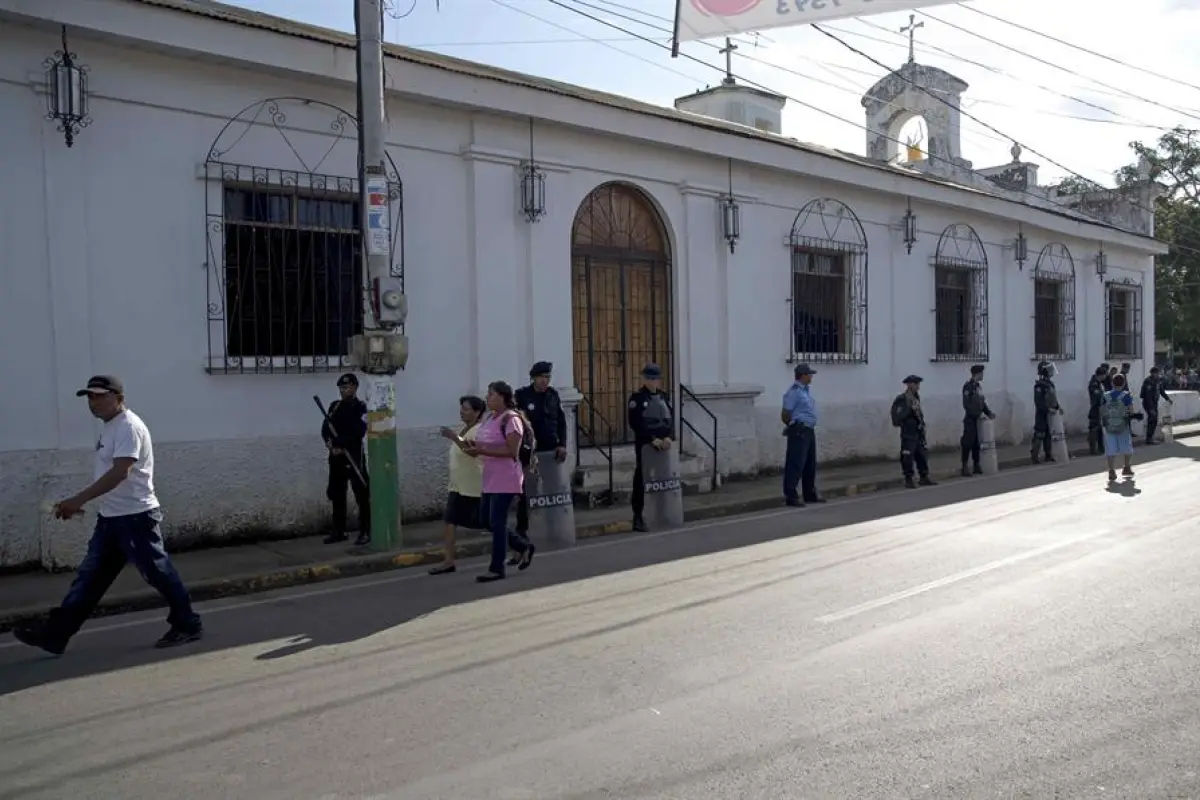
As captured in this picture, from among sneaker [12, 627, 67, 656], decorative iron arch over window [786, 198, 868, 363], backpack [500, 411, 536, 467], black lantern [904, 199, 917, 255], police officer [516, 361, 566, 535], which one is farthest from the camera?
black lantern [904, 199, 917, 255]

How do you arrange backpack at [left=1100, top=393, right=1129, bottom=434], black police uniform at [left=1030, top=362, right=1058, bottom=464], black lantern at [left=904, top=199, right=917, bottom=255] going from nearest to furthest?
backpack at [left=1100, top=393, right=1129, bottom=434]
black police uniform at [left=1030, top=362, right=1058, bottom=464]
black lantern at [left=904, top=199, right=917, bottom=255]

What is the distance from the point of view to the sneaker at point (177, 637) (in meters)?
6.84

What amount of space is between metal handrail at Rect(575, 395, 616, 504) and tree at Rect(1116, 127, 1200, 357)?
34.7 m

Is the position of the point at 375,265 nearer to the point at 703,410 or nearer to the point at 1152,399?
the point at 703,410

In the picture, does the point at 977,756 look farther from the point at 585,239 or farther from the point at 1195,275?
the point at 1195,275

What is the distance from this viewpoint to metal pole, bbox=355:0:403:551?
959cm

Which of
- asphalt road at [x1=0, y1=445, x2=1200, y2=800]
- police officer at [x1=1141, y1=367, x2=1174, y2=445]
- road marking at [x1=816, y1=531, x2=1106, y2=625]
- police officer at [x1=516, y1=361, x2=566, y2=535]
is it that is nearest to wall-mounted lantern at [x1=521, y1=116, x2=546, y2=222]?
police officer at [x1=516, y1=361, x2=566, y2=535]

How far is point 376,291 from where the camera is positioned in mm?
9641

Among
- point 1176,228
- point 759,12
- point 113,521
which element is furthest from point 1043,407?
point 1176,228

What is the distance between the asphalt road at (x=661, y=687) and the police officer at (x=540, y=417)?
1.29m

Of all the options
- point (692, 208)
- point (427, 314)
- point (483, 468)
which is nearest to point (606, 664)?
point (483, 468)

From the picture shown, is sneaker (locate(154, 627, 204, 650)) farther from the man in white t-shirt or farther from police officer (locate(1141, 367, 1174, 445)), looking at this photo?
police officer (locate(1141, 367, 1174, 445))

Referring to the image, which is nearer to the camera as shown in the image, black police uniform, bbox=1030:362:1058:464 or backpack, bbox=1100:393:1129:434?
backpack, bbox=1100:393:1129:434

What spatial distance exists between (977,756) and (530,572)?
5.13 m
